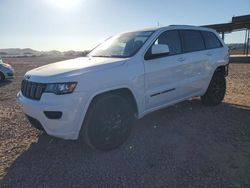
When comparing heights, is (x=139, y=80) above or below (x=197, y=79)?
above

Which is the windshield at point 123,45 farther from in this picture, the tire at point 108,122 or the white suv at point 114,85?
the tire at point 108,122

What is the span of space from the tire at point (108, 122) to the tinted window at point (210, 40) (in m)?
3.16

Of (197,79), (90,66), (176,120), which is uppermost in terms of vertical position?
(90,66)

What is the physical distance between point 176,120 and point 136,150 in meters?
1.80

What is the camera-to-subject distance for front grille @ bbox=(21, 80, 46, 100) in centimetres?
399

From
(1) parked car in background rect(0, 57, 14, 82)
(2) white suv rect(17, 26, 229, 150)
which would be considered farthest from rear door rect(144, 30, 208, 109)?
(1) parked car in background rect(0, 57, 14, 82)

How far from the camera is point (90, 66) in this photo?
13.6ft

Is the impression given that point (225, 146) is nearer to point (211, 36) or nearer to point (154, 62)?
point (154, 62)

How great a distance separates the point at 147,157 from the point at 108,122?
2.62 feet

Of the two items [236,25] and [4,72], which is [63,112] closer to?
[4,72]

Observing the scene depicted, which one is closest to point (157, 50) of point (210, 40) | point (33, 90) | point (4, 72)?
point (33, 90)

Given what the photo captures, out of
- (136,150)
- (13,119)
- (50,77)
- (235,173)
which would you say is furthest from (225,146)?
(13,119)

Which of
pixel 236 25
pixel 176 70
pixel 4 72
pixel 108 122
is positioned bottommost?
pixel 4 72

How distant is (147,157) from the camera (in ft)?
13.6
